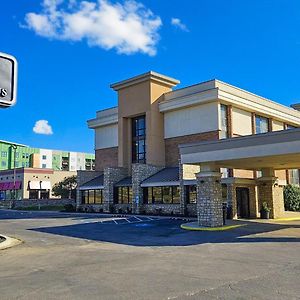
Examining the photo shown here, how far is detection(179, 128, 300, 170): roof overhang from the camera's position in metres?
18.8

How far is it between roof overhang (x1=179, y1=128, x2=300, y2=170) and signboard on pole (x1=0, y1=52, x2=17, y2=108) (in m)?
15.7

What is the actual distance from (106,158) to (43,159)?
7473 centimetres

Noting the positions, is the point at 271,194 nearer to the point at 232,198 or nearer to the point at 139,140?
the point at 232,198

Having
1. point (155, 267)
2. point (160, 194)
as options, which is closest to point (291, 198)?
point (160, 194)

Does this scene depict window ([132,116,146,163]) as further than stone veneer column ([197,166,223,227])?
Yes

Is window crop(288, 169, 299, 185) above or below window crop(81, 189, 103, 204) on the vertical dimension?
above

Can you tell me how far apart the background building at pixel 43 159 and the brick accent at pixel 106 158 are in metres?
63.4

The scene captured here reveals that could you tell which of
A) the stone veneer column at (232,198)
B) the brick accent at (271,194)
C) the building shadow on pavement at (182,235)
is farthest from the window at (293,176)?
the building shadow on pavement at (182,235)

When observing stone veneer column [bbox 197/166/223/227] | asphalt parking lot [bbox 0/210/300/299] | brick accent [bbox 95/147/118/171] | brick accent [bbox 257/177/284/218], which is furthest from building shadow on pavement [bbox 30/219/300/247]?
brick accent [bbox 95/147/118/171]

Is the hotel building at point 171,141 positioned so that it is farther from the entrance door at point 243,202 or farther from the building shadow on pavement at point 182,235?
the building shadow on pavement at point 182,235

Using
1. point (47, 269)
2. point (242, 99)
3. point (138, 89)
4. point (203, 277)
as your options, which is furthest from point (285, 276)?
point (138, 89)

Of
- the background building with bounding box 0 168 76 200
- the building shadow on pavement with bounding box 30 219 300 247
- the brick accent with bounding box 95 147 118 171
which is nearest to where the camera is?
the building shadow on pavement with bounding box 30 219 300 247

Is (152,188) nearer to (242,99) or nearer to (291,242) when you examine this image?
(242,99)

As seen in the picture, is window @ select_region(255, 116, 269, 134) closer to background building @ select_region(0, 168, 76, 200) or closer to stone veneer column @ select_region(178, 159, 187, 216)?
stone veneer column @ select_region(178, 159, 187, 216)
